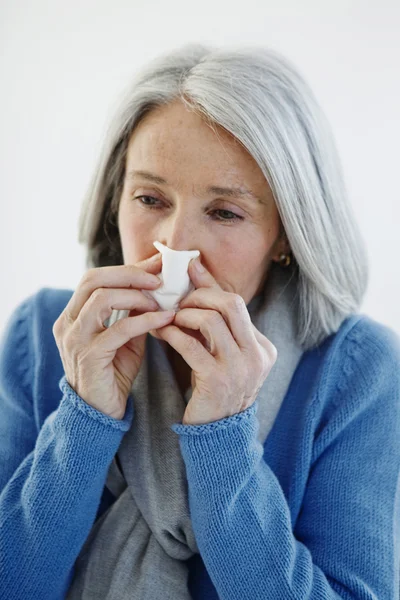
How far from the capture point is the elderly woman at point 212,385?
3.95 feet

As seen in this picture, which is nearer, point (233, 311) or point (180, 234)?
point (233, 311)

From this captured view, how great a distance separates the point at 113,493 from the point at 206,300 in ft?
1.90

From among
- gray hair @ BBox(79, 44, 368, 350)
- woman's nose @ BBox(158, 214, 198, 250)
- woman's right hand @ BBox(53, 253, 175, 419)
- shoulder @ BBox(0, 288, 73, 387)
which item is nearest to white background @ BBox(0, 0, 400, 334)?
gray hair @ BBox(79, 44, 368, 350)

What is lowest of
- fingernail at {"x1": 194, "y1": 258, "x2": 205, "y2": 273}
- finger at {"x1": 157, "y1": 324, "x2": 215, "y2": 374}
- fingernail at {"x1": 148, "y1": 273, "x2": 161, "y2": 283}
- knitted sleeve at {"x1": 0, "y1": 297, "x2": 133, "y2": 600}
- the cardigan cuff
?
knitted sleeve at {"x1": 0, "y1": 297, "x2": 133, "y2": 600}

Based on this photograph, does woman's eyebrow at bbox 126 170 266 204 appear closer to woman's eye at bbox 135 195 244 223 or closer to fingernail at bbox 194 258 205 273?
woman's eye at bbox 135 195 244 223

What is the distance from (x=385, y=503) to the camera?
129 cm

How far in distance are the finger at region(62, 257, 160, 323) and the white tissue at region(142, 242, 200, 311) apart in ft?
0.08

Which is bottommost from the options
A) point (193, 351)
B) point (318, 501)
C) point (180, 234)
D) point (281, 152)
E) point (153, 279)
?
point (318, 501)

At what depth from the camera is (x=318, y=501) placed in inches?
52.5

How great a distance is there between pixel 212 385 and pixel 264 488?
0.82ft

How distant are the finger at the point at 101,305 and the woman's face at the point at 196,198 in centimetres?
16

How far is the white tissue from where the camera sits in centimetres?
124

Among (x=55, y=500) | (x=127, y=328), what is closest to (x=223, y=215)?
(x=127, y=328)

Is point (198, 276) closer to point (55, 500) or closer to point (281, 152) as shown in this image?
point (281, 152)
